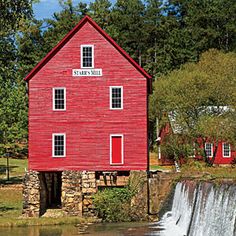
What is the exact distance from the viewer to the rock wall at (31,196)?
30.8 m

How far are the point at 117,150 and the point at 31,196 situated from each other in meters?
5.15

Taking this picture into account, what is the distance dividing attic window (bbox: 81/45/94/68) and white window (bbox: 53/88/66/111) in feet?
5.95

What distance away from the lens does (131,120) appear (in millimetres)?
31703

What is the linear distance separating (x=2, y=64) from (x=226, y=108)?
16091 mm

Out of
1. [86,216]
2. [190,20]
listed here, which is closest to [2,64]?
[86,216]

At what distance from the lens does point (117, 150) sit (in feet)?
104

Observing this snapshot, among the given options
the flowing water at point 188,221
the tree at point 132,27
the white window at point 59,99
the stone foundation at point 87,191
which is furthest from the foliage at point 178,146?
the tree at point 132,27

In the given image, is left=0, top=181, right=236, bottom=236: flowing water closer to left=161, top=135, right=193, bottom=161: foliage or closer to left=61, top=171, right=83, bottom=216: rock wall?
left=61, top=171, right=83, bottom=216: rock wall

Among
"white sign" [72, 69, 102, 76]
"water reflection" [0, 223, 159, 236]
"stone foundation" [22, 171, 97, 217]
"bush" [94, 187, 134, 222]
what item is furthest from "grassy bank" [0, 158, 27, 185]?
"water reflection" [0, 223, 159, 236]

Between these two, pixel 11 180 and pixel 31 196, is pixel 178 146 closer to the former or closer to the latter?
pixel 11 180

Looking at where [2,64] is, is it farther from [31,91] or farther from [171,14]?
[171,14]

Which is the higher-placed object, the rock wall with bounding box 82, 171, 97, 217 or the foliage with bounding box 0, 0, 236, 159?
the foliage with bounding box 0, 0, 236, 159

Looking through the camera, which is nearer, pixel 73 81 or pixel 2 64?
pixel 73 81

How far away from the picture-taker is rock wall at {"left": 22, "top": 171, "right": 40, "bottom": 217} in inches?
1211
